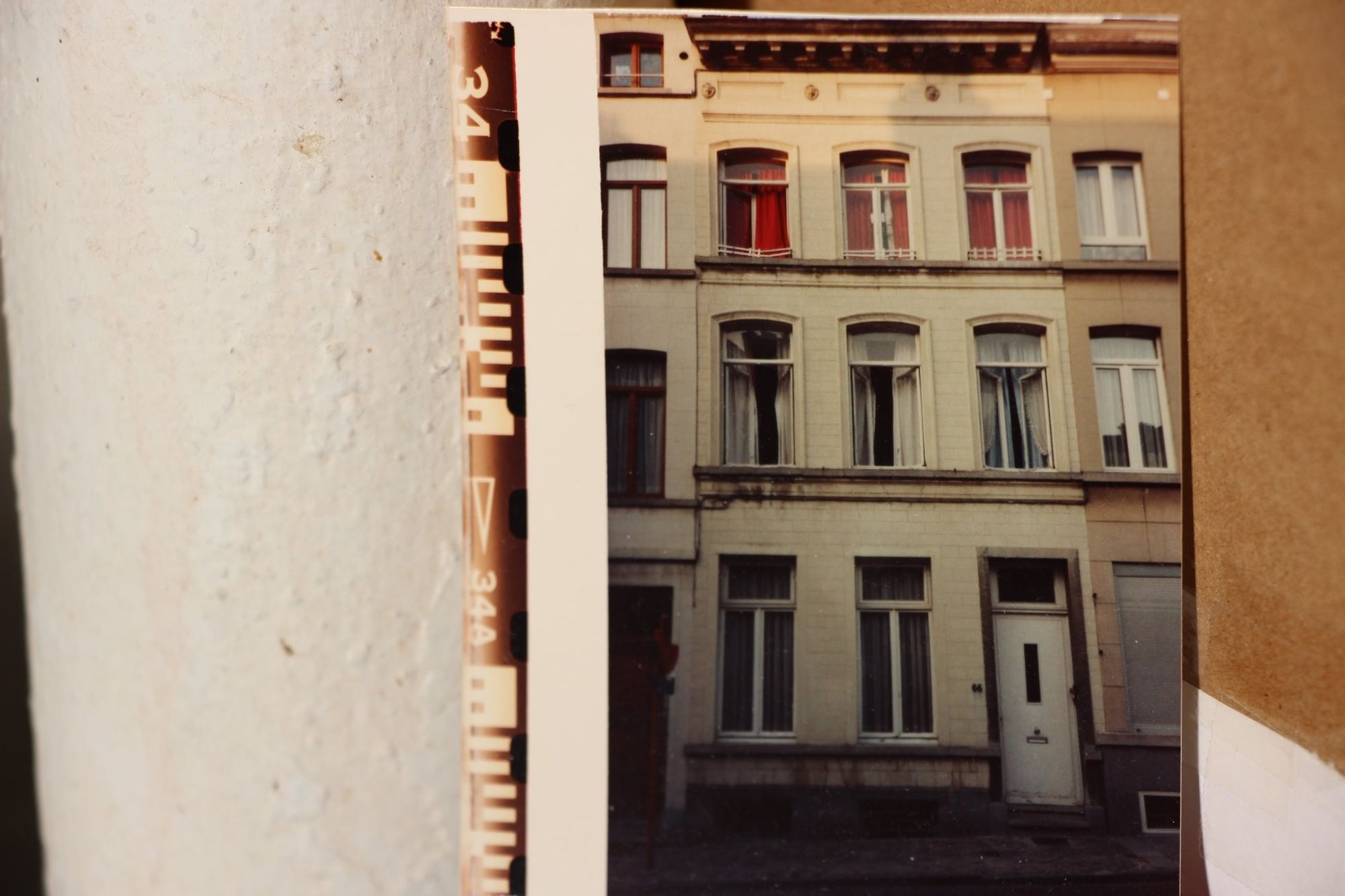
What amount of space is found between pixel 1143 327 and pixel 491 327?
44 cm

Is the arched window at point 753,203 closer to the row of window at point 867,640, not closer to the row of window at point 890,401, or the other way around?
the row of window at point 890,401

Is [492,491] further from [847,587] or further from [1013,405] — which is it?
[1013,405]

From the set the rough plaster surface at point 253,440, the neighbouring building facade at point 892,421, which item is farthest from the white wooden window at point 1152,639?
the rough plaster surface at point 253,440

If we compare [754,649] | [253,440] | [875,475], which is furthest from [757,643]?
[253,440]

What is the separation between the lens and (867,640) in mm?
561

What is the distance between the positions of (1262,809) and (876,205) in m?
0.48

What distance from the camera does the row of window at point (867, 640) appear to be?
55 centimetres

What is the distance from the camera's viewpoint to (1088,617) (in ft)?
1.90

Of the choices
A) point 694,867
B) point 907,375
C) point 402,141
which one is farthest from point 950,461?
point 402,141

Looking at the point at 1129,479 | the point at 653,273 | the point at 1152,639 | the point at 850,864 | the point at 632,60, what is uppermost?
the point at 632,60

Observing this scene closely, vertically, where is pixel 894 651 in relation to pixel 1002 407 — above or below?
below

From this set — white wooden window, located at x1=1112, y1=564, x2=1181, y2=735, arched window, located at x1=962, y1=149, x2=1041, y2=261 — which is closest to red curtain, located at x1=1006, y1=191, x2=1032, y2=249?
arched window, located at x1=962, y1=149, x2=1041, y2=261

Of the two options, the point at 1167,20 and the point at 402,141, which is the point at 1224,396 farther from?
the point at 402,141

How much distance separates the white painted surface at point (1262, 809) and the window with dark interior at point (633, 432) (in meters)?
0.39
